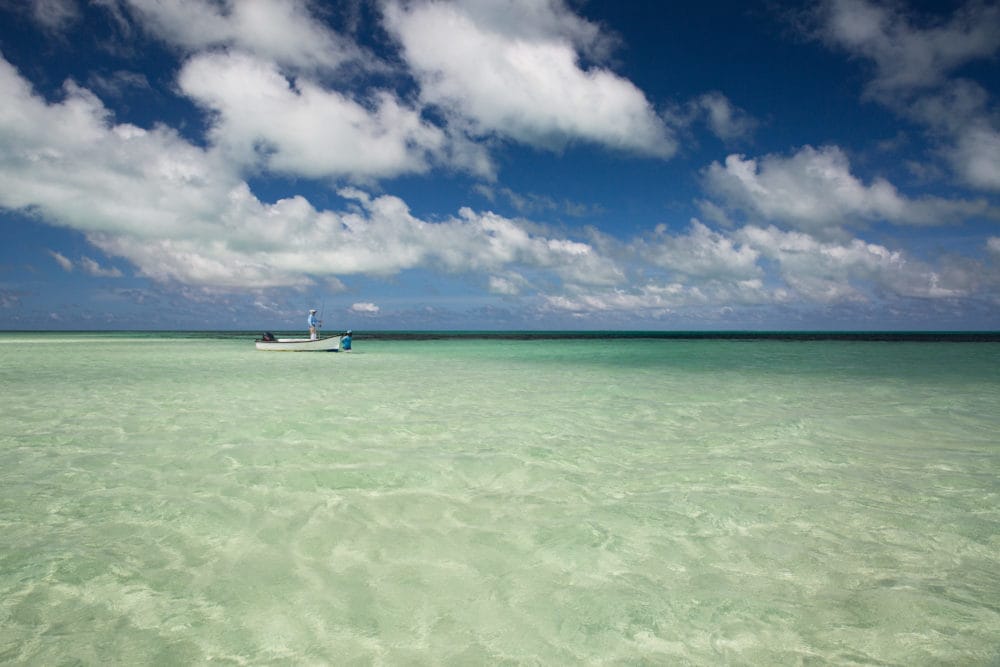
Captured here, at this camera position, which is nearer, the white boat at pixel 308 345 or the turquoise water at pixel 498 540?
the turquoise water at pixel 498 540

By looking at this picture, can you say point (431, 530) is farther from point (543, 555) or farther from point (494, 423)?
point (494, 423)

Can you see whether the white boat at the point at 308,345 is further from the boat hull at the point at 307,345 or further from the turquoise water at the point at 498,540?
the turquoise water at the point at 498,540

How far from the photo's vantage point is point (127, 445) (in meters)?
9.17

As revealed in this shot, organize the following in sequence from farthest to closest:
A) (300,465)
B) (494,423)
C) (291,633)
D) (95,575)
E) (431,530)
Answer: (494,423)
(300,465)
(431,530)
(95,575)
(291,633)

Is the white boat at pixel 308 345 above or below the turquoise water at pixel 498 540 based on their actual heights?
above

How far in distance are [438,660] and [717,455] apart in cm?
655

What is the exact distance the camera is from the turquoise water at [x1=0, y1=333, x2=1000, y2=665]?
3.59 metres

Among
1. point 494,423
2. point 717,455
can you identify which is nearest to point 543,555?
point 717,455

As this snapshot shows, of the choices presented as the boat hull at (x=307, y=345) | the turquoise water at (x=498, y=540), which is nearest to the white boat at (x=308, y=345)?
the boat hull at (x=307, y=345)

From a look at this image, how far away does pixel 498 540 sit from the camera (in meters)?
5.30

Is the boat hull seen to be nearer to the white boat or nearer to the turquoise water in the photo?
the white boat

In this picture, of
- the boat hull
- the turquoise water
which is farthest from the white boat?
the turquoise water

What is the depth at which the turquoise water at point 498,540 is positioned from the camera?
3.59m

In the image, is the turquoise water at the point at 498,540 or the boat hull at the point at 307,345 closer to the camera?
the turquoise water at the point at 498,540
